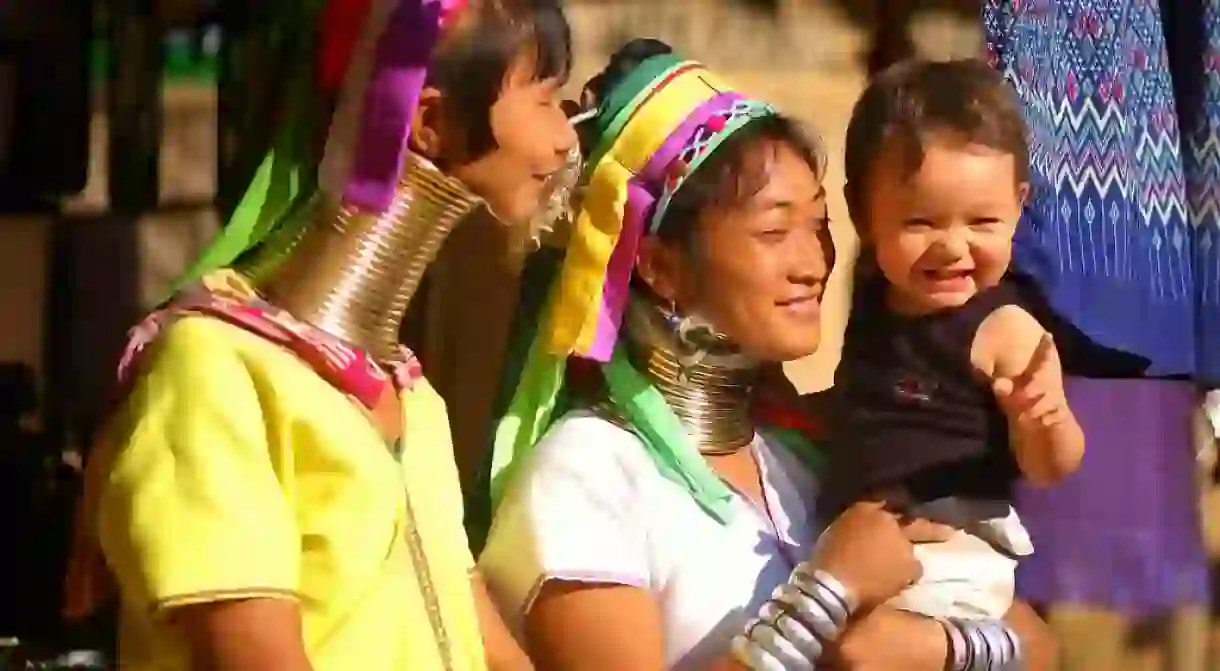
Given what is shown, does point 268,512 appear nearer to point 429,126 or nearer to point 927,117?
point 429,126

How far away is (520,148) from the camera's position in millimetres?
737

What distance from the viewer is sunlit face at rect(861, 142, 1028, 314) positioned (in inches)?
31.2

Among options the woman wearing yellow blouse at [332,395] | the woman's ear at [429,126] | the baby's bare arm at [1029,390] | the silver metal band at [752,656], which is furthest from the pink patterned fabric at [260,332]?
the baby's bare arm at [1029,390]

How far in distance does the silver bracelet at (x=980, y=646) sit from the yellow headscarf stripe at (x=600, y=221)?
26cm

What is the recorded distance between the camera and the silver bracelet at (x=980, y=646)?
0.78m

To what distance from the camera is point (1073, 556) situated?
88 centimetres

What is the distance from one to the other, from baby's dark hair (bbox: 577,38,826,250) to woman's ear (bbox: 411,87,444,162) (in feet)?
0.37

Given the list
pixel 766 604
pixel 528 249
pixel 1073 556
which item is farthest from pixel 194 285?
pixel 1073 556

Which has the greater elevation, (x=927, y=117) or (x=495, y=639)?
(x=927, y=117)

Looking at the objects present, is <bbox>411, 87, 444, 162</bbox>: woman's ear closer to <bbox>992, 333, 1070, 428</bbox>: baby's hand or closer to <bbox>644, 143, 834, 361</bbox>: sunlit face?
<bbox>644, 143, 834, 361</bbox>: sunlit face

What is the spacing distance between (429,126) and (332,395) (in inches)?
5.7

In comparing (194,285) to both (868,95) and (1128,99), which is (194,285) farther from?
(1128,99)

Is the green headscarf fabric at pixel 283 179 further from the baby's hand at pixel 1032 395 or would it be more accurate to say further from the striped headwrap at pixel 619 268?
the baby's hand at pixel 1032 395

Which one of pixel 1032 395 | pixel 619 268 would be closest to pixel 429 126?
pixel 619 268
